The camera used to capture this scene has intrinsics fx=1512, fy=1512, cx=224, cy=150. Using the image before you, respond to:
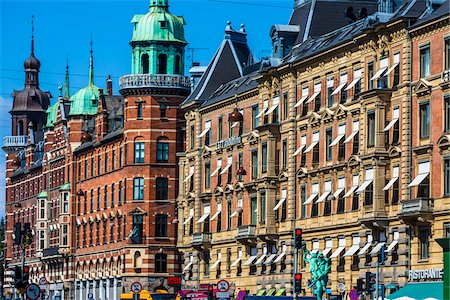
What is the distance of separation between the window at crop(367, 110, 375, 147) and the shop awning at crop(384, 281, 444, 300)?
11.1m

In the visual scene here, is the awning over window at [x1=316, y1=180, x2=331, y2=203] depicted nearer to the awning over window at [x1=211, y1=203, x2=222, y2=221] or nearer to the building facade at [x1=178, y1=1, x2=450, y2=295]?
the building facade at [x1=178, y1=1, x2=450, y2=295]

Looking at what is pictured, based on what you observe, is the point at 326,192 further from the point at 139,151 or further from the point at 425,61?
the point at 139,151

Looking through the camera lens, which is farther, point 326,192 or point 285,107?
point 285,107

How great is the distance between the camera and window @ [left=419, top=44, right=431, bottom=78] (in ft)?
262

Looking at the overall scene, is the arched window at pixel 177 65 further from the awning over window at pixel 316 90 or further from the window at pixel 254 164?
the awning over window at pixel 316 90

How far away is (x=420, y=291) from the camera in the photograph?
241ft

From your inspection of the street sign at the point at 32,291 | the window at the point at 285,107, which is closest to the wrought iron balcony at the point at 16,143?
the window at the point at 285,107

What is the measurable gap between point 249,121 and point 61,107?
55438mm

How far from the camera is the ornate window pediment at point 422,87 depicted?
78.9 metres

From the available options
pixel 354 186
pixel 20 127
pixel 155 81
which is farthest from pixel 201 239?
pixel 20 127

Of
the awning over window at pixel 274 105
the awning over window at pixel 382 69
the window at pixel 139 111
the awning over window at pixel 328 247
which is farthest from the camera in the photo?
the window at pixel 139 111

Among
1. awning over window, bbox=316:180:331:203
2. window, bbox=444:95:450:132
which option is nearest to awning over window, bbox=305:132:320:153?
awning over window, bbox=316:180:331:203

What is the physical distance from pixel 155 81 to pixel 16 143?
6216 cm

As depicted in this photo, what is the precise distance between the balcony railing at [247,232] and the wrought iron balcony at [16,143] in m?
87.4
